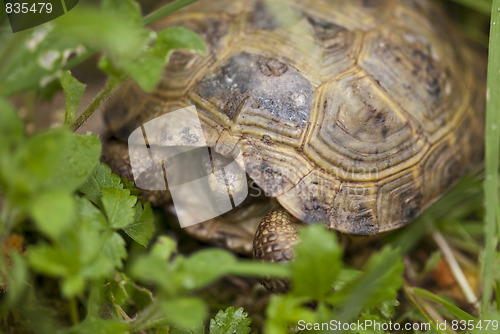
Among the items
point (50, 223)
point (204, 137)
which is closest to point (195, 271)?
point (50, 223)

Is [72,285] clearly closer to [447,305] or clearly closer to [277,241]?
[277,241]

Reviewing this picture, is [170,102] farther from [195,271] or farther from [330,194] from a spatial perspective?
[195,271]

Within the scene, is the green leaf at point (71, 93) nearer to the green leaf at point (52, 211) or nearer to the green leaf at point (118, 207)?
the green leaf at point (118, 207)

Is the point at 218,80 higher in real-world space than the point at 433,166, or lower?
higher

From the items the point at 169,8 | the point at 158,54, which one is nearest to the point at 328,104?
the point at 169,8

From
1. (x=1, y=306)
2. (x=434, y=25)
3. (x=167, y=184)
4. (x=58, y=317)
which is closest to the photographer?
(x=1, y=306)

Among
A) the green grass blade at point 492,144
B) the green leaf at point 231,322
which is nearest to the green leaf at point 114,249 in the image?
the green leaf at point 231,322
